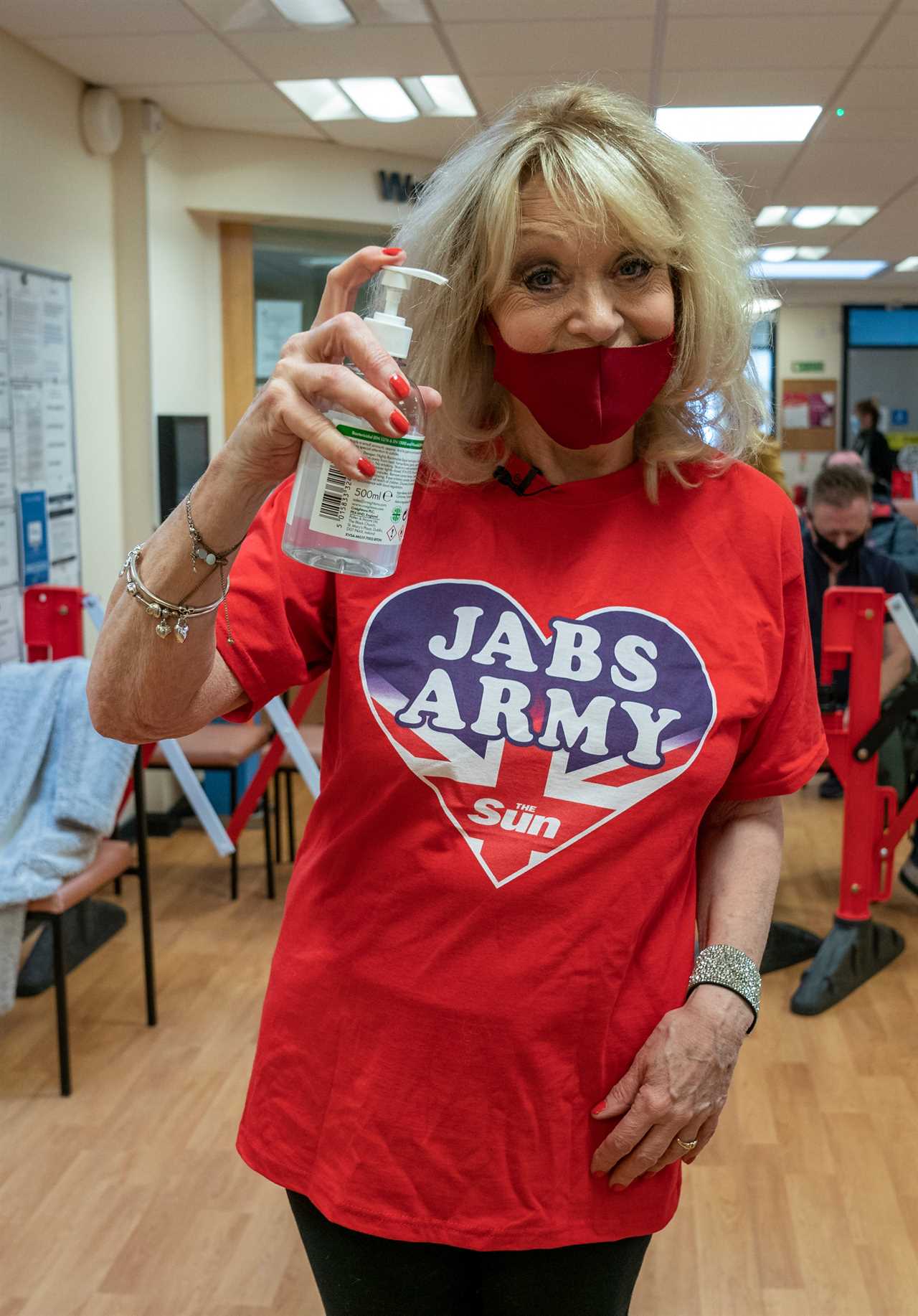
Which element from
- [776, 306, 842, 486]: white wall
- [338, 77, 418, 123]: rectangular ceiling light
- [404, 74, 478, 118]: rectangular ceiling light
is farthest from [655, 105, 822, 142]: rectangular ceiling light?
[776, 306, 842, 486]: white wall

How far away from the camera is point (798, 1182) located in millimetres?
2725

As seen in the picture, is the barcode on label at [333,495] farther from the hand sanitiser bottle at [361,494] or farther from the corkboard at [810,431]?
the corkboard at [810,431]

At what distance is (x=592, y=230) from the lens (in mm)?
1026

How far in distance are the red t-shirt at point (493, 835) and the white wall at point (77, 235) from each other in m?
3.44

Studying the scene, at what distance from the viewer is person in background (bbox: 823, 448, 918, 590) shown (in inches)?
232

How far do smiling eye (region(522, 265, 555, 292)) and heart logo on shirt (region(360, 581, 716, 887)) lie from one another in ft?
0.82

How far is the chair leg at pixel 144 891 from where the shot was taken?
3338 millimetres

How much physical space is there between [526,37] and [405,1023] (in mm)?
3856

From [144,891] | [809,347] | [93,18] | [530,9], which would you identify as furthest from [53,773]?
[809,347]

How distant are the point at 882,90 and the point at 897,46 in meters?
0.66

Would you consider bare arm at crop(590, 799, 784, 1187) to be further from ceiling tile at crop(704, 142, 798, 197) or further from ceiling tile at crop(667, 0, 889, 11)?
ceiling tile at crop(704, 142, 798, 197)

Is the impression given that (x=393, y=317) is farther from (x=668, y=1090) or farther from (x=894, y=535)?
(x=894, y=535)

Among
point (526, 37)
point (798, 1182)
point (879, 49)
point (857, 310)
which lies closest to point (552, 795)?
point (798, 1182)

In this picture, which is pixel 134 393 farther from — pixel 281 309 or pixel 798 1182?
pixel 798 1182
